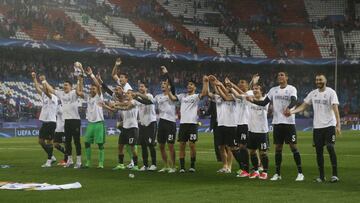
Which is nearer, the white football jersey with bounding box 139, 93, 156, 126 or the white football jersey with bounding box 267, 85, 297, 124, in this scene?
the white football jersey with bounding box 267, 85, 297, 124

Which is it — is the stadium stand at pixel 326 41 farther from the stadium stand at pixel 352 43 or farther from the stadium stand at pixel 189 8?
the stadium stand at pixel 189 8

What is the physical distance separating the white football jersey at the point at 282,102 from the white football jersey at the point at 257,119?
68 cm

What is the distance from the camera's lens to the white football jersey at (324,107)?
649 inches

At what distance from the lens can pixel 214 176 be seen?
59.5ft

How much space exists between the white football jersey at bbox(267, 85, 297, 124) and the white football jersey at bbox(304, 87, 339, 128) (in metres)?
0.64

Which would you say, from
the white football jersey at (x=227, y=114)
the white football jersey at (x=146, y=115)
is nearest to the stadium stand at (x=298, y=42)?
the white football jersey at (x=146, y=115)

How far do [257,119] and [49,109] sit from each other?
773 cm

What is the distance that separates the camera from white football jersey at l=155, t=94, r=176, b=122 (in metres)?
20.1

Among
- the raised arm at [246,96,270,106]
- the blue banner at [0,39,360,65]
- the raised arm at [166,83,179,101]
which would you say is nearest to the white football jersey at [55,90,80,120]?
the raised arm at [166,83,179,101]

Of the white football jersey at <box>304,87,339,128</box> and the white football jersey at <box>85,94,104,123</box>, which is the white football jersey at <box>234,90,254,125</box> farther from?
the white football jersey at <box>85,94,104,123</box>

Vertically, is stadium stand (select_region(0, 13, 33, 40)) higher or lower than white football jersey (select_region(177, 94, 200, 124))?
higher

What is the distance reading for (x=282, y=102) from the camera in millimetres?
17172

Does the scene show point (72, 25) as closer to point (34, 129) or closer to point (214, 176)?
point (34, 129)

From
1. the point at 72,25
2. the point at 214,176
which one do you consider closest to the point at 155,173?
the point at 214,176
